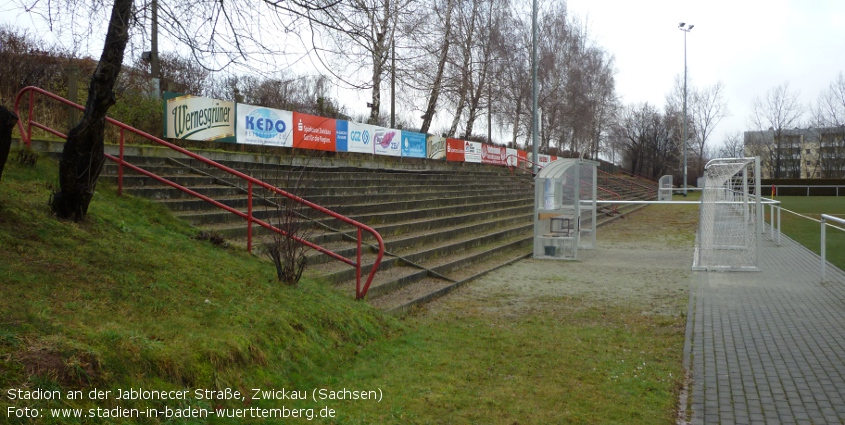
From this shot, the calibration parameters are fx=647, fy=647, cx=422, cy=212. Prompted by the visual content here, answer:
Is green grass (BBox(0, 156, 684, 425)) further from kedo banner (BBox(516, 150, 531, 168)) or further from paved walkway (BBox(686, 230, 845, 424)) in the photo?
kedo banner (BBox(516, 150, 531, 168))

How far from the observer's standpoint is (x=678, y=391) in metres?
5.85

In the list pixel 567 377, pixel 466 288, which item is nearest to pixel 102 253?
pixel 567 377

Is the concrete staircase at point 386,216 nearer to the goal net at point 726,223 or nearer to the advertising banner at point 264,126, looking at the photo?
the advertising banner at point 264,126

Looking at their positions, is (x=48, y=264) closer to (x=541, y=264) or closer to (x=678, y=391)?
(x=678, y=391)

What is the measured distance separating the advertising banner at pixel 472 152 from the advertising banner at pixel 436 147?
8.29ft

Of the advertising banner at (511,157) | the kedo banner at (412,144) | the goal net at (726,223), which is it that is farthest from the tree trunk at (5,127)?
the advertising banner at (511,157)

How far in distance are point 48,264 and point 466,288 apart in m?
7.13

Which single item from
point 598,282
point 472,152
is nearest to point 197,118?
point 598,282

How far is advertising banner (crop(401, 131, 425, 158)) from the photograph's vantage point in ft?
78.2

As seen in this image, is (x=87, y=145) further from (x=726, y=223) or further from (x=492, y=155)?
(x=492, y=155)

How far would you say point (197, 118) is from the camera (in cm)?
1387

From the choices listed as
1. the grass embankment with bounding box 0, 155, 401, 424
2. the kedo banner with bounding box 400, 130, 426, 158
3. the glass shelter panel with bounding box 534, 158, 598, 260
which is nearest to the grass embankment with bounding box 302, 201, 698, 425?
the grass embankment with bounding box 0, 155, 401, 424

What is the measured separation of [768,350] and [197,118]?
11494 millimetres

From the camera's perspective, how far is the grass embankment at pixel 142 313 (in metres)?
4.02
